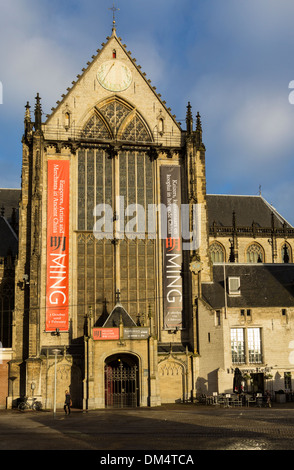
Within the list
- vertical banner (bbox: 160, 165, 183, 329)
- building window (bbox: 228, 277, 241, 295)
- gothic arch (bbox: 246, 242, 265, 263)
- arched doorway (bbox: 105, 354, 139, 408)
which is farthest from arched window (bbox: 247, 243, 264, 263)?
arched doorway (bbox: 105, 354, 139, 408)

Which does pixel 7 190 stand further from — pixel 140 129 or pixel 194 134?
pixel 194 134

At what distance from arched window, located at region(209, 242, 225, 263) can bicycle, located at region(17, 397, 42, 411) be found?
3233 centimetres

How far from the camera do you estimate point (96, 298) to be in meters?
44.6

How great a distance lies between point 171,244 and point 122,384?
1176 cm

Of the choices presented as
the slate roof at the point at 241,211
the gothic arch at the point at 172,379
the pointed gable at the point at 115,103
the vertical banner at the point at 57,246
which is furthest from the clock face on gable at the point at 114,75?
the slate roof at the point at 241,211

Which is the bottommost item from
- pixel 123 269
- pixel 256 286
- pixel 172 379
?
pixel 172 379

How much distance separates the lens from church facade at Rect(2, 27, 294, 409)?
41.5 m

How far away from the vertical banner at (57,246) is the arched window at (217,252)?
26.4 meters

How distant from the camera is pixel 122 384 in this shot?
137 ft

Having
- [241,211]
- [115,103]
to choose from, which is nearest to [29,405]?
[115,103]

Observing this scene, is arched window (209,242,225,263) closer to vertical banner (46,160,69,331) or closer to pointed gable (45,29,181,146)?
pointed gable (45,29,181,146)

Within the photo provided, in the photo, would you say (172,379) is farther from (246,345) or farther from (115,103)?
(115,103)

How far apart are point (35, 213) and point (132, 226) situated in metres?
7.90
